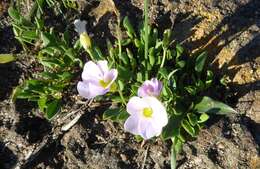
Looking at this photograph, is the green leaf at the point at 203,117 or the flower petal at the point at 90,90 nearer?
the flower petal at the point at 90,90

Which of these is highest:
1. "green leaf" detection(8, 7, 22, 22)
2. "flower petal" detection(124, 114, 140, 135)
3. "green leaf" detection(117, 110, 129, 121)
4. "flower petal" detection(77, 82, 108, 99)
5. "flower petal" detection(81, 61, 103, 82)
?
"green leaf" detection(8, 7, 22, 22)

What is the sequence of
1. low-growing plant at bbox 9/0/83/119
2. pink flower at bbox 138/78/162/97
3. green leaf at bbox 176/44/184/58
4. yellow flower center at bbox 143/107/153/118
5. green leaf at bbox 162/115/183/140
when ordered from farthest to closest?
1. low-growing plant at bbox 9/0/83/119
2. green leaf at bbox 176/44/184/58
3. green leaf at bbox 162/115/183/140
4. yellow flower center at bbox 143/107/153/118
5. pink flower at bbox 138/78/162/97

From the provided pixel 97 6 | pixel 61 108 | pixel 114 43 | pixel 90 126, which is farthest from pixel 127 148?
pixel 97 6

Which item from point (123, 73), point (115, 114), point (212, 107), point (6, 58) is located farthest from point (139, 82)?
point (6, 58)

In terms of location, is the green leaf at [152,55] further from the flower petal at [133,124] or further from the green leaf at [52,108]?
the green leaf at [52,108]

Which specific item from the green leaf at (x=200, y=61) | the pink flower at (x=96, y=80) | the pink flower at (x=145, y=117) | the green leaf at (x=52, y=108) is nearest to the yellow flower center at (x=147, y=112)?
the pink flower at (x=145, y=117)

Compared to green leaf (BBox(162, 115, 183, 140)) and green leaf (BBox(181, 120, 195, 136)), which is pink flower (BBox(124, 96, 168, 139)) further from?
green leaf (BBox(181, 120, 195, 136))

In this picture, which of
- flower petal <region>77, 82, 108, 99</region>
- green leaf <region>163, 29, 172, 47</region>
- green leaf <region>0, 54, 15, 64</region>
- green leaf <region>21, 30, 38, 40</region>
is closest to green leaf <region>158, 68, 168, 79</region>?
green leaf <region>163, 29, 172, 47</region>

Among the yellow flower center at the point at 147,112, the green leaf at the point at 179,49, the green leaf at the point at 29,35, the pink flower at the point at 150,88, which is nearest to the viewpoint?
the pink flower at the point at 150,88
